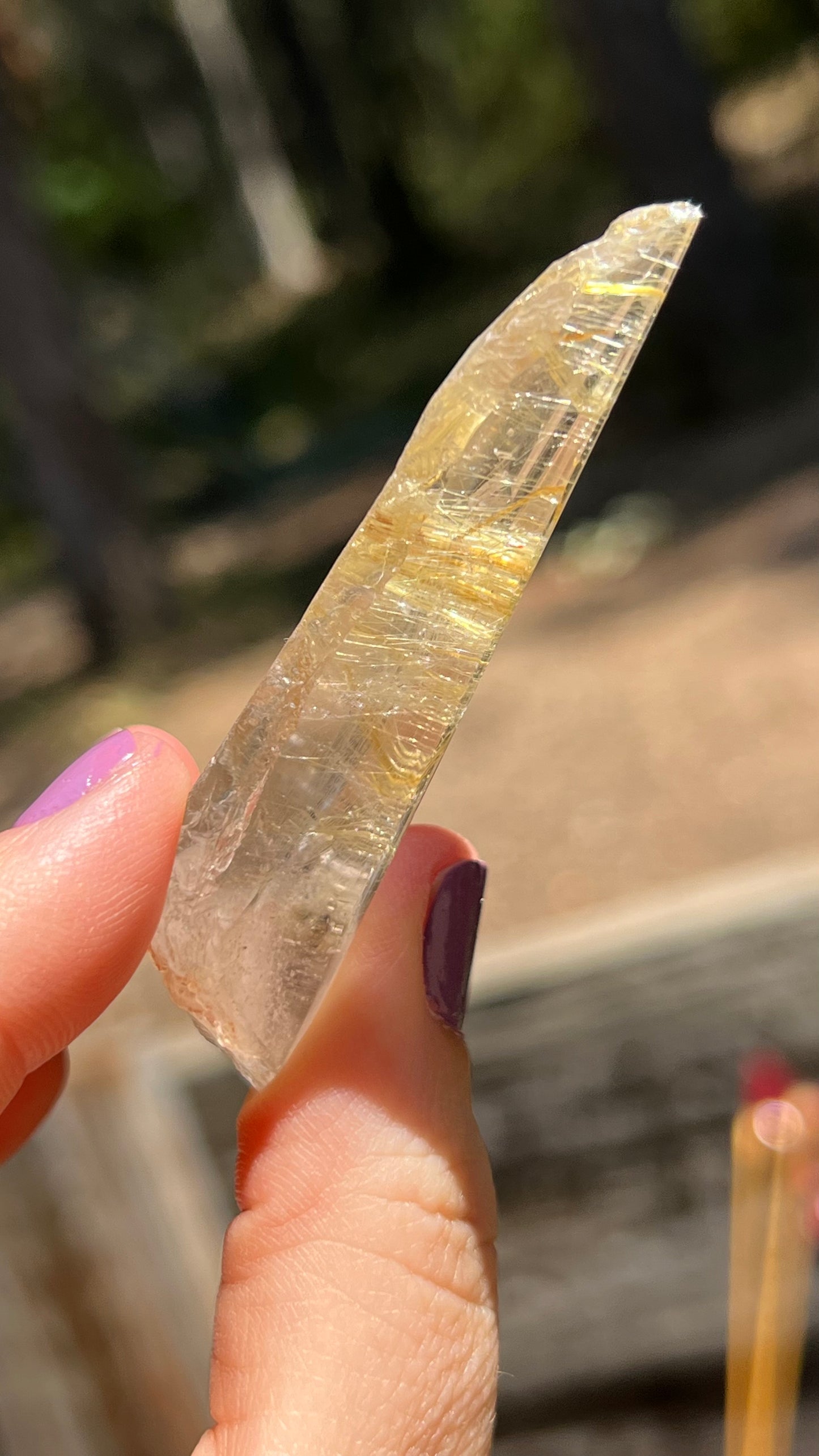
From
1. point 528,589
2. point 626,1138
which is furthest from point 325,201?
point 626,1138

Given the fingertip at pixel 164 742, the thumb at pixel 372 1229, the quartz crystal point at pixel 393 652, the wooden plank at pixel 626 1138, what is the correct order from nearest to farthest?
the thumb at pixel 372 1229 < the quartz crystal point at pixel 393 652 < the fingertip at pixel 164 742 < the wooden plank at pixel 626 1138

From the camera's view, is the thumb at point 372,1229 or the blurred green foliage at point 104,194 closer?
the thumb at point 372,1229

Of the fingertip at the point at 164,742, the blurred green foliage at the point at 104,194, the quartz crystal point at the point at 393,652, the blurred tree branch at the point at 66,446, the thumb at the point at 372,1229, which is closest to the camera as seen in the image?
the thumb at the point at 372,1229

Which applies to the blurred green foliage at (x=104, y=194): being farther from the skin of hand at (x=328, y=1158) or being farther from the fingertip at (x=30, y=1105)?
the skin of hand at (x=328, y=1158)

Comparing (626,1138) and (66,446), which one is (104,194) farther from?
(626,1138)

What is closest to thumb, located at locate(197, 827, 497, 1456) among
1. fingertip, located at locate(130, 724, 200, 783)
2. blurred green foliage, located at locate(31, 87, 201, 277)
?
fingertip, located at locate(130, 724, 200, 783)

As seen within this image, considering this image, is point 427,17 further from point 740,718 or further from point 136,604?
point 740,718

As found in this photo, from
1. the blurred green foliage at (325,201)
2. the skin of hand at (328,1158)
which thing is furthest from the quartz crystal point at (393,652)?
the blurred green foliage at (325,201)

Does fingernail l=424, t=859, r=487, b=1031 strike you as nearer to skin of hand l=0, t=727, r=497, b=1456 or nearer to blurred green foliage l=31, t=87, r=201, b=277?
skin of hand l=0, t=727, r=497, b=1456
